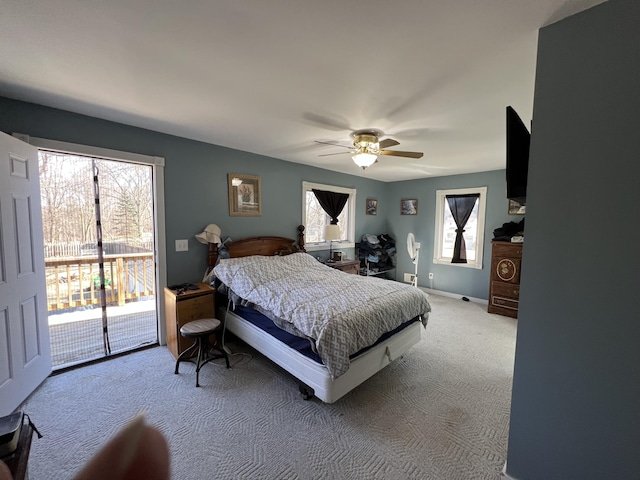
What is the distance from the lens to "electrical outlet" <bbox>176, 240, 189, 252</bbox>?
9.77ft

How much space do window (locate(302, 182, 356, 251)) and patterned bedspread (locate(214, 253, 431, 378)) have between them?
3.85 ft

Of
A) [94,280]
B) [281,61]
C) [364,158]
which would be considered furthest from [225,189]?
[94,280]

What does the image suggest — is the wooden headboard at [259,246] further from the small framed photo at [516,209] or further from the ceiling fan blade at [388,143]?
the small framed photo at [516,209]

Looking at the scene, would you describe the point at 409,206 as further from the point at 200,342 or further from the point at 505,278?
the point at 200,342

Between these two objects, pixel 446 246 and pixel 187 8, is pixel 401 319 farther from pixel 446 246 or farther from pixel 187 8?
pixel 446 246

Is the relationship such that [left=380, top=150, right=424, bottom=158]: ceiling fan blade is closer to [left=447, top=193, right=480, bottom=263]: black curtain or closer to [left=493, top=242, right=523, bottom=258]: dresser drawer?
[left=493, top=242, right=523, bottom=258]: dresser drawer

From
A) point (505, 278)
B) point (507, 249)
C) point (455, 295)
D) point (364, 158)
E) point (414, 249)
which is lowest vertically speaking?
point (455, 295)

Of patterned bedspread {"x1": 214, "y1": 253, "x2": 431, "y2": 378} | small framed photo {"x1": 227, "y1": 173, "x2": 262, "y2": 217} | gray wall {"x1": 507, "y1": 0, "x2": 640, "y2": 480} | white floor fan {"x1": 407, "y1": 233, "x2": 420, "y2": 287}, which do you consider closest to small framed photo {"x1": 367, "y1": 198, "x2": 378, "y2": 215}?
white floor fan {"x1": 407, "y1": 233, "x2": 420, "y2": 287}

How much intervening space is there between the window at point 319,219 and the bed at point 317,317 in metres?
1.22

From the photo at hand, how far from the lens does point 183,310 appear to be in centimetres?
265

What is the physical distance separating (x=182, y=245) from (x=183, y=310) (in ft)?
2.52

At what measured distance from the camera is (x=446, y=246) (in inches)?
199

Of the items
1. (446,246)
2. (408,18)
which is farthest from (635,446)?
(446,246)

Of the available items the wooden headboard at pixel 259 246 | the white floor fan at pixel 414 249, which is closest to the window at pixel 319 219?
the wooden headboard at pixel 259 246
